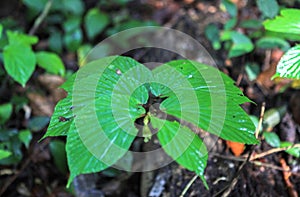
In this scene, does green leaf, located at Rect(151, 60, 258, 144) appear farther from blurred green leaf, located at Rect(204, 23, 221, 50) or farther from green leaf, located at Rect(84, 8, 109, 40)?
green leaf, located at Rect(84, 8, 109, 40)

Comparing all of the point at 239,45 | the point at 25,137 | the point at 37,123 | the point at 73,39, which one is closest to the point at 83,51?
the point at 73,39

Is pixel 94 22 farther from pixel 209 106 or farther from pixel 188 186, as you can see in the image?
pixel 209 106

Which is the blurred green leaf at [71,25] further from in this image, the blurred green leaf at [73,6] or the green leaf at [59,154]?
the green leaf at [59,154]

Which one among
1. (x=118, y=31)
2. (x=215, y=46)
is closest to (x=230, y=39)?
(x=215, y=46)

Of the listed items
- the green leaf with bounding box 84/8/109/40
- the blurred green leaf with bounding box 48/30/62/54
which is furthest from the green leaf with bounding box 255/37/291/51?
the blurred green leaf with bounding box 48/30/62/54

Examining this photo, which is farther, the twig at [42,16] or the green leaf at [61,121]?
the twig at [42,16]

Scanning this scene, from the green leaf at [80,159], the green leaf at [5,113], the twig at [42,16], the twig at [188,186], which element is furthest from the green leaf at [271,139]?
the twig at [42,16]

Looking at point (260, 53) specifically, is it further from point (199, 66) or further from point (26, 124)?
point (26, 124)
